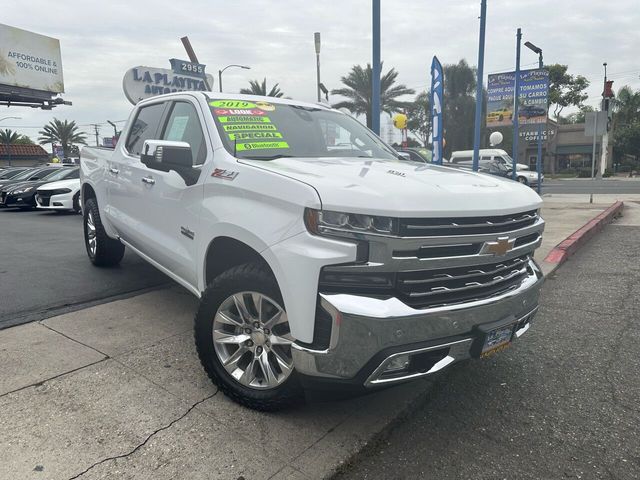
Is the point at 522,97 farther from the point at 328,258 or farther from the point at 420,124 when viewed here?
the point at 420,124

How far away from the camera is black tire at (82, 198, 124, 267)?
5.71 metres

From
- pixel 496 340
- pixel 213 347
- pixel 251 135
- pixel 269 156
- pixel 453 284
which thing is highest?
pixel 251 135

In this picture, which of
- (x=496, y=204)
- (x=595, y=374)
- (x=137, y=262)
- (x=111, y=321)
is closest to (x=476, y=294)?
(x=496, y=204)

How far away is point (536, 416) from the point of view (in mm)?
2969

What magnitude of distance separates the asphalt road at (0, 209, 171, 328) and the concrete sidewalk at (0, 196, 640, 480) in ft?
2.79

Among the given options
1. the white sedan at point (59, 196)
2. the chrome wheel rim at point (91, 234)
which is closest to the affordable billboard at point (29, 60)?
the white sedan at point (59, 196)

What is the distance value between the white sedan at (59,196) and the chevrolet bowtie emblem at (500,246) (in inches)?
539

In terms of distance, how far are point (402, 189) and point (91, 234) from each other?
4.86m

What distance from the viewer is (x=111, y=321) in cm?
432

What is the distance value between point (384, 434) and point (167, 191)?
2.26 m

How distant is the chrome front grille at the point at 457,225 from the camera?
2.38 m

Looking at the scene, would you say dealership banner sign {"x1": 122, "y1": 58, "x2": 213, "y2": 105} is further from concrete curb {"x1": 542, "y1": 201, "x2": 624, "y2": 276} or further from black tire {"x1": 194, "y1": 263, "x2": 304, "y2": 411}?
black tire {"x1": 194, "y1": 263, "x2": 304, "y2": 411}

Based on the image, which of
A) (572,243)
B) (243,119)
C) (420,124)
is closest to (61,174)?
(243,119)

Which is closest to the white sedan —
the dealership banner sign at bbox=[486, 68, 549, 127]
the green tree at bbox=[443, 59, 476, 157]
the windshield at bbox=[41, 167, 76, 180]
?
the windshield at bbox=[41, 167, 76, 180]
